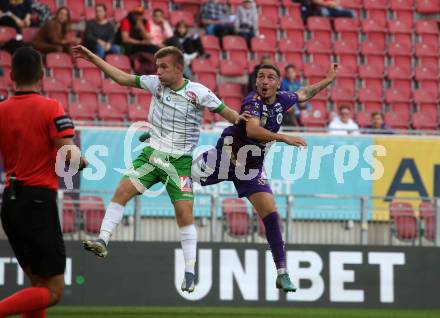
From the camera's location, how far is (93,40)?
20625 millimetres

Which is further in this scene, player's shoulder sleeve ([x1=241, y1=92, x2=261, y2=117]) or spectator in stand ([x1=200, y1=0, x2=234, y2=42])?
spectator in stand ([x1=200, y1=0, x2=234, y2=42])

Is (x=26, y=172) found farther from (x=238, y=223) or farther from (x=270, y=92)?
(x=238, y=223)

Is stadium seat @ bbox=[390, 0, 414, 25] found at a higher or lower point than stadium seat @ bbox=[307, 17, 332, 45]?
higher

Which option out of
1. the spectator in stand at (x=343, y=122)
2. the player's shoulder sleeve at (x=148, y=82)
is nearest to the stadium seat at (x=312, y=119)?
the spectator in stand at (x=343, y=122)

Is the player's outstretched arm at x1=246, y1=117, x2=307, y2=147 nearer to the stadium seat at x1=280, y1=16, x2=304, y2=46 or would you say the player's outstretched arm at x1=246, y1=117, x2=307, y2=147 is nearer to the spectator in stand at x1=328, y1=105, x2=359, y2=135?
the spectator in stand at x1=328, y1=105, x2=359, y2=135

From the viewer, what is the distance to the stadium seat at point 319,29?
23531mm

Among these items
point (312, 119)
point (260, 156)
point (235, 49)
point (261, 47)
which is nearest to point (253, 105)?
point (260, 156)

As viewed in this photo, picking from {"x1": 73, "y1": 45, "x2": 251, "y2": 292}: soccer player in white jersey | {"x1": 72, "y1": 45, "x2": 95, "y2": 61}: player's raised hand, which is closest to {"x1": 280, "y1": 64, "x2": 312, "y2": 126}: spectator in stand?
{"x1": 73, "y1": 45, "x2": 251, "y2": 292}: soccer player in white jersey

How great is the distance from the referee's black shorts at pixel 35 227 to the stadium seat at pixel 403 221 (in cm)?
888

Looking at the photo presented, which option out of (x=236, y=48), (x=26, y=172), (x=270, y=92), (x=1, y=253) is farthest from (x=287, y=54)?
(x=26, y=172)

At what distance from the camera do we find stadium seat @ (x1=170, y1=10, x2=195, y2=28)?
22.7m

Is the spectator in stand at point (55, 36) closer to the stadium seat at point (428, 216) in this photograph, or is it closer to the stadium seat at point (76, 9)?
the stadium seat at point (76, 9)

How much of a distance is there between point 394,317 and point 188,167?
461 centimetres

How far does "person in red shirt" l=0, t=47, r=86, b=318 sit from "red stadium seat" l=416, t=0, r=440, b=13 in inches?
665
